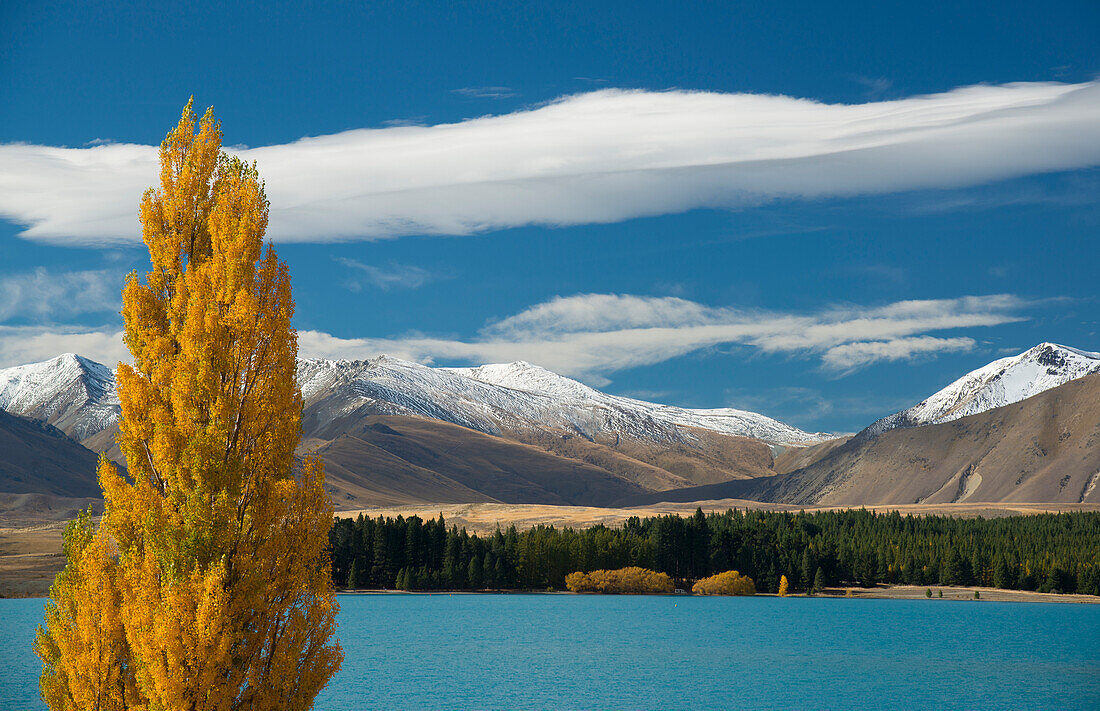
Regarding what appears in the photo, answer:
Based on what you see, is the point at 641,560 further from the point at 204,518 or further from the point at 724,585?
the point at 204,518

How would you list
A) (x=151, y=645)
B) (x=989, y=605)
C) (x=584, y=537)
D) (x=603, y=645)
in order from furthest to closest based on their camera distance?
1. (x=584, y=537)
2. (x=989, y=605)
3. (x=603, y=645)
4. (x=151, y=645)

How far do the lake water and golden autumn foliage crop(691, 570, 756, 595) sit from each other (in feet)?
95.8

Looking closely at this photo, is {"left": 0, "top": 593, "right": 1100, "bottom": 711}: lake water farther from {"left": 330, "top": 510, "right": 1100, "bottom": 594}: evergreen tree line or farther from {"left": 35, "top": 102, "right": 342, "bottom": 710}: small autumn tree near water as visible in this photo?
{"left": 35, "top": 102, "right": 342, "bottom": 710}: small autumn tree near water

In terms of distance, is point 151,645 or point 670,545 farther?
point 670,545

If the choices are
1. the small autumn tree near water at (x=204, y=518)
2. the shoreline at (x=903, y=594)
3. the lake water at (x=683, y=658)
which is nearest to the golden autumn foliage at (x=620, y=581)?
the shoreline at (x=903, y=594)

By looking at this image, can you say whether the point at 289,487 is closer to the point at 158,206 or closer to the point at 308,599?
the point at 308,599

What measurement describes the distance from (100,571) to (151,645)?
7.91ft

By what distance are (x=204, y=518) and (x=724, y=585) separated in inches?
6795

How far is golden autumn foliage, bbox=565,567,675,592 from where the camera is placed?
7032 inches

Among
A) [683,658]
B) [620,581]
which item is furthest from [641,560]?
[683,658]

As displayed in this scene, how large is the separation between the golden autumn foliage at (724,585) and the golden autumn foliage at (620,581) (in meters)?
5.89

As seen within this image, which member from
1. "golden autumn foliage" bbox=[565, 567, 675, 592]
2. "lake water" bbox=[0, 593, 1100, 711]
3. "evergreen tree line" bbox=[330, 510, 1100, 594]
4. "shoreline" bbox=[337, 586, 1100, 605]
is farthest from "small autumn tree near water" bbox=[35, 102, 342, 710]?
"golden autumn foliage" bbox=[565, 567, 675, 592]

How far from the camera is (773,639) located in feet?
356

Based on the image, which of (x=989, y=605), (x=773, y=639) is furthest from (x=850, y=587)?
(x=773, y=639)
